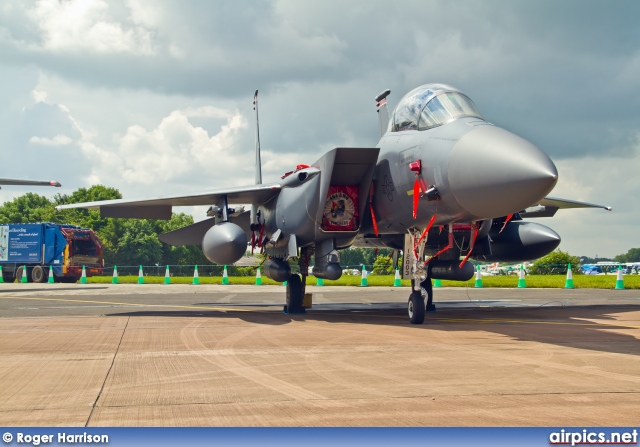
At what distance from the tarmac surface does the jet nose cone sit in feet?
5.38

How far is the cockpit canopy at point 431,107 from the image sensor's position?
30.8 ft

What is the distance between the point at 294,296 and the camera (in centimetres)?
1338

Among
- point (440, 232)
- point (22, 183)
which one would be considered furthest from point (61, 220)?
point (440, 232)

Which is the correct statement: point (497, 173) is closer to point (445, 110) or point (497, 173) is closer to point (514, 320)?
point (445, 110)

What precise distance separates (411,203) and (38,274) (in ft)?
106

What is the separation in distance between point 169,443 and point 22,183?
2828cm

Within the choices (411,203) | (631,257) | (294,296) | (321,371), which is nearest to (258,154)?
(294,296)

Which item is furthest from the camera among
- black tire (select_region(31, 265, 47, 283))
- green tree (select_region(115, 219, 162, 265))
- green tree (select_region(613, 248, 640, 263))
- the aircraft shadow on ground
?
green tree (select_region(613, 248, 640, 263))

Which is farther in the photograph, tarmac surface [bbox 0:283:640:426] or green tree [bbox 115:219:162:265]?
green tree [bbox 115:219:162:265]

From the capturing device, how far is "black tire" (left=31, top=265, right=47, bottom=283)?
3734cm

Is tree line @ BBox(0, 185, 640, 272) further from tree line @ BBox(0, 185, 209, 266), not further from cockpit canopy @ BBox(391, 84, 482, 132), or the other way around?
cockpit canopy @ BBox(391, 84, 482, 132)

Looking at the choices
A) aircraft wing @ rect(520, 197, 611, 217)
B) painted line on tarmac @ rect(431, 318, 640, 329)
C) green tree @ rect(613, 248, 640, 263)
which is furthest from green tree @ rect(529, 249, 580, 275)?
green tree @ rect(613, 248, 640, 263)

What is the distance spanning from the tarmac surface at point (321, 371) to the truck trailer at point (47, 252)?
26296 millimetres

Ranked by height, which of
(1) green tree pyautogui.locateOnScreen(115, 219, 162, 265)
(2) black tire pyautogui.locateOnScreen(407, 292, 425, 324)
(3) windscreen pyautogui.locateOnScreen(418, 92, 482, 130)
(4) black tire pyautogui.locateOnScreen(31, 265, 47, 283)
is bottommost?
(2) black tire pyautogui.locateOnScreen(407, 292, 425, 324)
